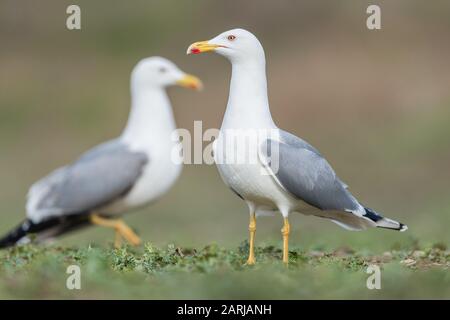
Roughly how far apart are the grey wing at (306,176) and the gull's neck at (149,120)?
259cm

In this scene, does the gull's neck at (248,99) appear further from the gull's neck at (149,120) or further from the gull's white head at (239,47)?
the gull's neck at (149,120)

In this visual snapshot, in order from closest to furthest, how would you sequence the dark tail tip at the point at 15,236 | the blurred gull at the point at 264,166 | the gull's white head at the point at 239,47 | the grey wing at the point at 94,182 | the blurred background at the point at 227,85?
the blurred gull at the point at 264,166
the gull's white head at the point at 239,47
the grey wing at the point at 94,182
the dark tail tip at the point at 15,236
the blurred background at the point at 227,85

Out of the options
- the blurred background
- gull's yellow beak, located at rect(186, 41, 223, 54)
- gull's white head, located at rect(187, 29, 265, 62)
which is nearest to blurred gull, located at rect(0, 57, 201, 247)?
gull's yellow beak, located at rect(186, 41, 223, 54)

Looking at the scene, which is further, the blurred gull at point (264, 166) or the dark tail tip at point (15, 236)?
the dark tail tip at point (15, 236)

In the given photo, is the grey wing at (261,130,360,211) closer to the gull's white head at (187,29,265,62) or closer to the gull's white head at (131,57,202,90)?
the gull's white head at (187,29,265,62)

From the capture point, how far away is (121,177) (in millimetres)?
9523

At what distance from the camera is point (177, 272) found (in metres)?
6.82

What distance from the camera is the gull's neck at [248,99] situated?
23.8ft

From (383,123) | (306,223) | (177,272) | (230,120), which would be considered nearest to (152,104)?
(230,120)

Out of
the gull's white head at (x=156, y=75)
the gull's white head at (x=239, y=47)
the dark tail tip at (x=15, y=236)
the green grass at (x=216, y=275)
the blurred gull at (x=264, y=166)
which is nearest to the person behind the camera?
the green grass at (x=216, y=275)

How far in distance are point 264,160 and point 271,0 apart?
724 inches

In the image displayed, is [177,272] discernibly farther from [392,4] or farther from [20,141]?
[392,4]

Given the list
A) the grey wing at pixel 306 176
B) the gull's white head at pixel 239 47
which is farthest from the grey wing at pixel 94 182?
the grey wing at pixel 306 176

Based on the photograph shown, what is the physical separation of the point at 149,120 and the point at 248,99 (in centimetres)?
262
